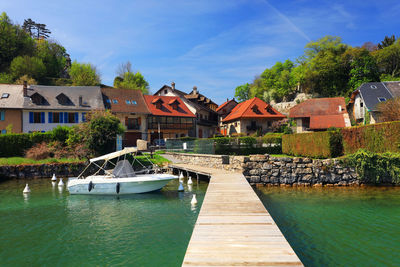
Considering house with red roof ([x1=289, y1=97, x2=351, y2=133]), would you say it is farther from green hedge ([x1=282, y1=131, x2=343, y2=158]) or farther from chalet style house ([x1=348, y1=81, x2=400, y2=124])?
green hedge ([x1=282, y1=131, x2=343, y2=158])

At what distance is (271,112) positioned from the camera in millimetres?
49531

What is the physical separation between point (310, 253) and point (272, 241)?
2.83 m

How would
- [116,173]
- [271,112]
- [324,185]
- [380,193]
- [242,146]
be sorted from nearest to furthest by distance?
1. [380,193]
2. [116,173]
3. [324,185]
4. [242,146]
5. [271,112]

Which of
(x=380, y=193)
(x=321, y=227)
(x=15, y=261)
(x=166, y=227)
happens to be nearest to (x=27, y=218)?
(x=15, y=261)

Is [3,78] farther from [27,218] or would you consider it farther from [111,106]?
[27,218]

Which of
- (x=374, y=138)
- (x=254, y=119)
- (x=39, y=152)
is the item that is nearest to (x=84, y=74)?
(x=39, y=152)

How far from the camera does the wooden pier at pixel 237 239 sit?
4605 millimetres

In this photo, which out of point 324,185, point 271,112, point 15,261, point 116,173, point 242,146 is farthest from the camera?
point 271,112

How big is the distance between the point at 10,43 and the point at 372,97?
79844 millimetres

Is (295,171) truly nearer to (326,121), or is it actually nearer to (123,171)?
(123,171)

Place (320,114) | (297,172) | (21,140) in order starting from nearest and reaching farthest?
(297,172)
(21,140)
(320,114)

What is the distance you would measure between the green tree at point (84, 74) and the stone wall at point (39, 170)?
3845cm

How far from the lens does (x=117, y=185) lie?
15906 mm

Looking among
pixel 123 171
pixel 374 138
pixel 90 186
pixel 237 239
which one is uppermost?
pixel 374 138
